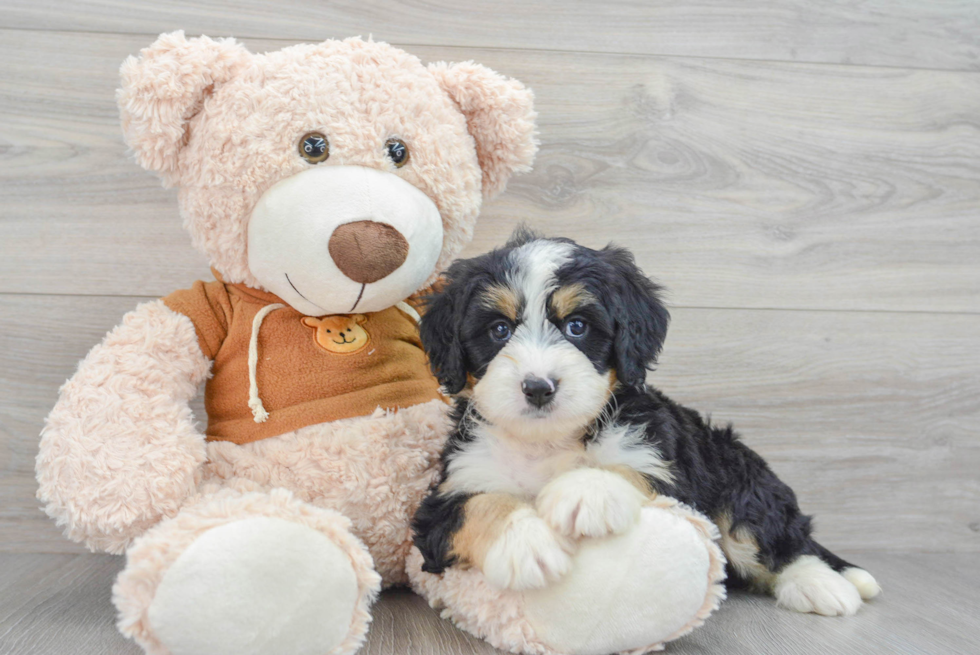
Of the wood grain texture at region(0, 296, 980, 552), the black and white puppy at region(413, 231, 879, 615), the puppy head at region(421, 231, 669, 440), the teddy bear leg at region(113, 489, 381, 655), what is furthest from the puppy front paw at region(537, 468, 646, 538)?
the wood grain texture at region(0, 296, 980, 552)

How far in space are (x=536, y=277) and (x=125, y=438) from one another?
79 centimetres

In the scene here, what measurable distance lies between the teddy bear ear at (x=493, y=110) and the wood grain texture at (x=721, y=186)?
0.37 metres

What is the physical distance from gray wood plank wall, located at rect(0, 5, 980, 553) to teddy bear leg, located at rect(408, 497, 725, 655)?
0.89 metres

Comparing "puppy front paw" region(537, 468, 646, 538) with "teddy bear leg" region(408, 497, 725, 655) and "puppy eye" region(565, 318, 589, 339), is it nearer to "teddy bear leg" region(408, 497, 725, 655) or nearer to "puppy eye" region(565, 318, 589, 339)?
"teddy bear leg" region(408, 497, 725, 655)

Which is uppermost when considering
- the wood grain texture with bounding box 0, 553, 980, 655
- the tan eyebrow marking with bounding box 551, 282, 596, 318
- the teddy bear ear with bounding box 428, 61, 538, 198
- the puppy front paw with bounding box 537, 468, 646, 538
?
the teddy bear ear with bounding box 428, 61, 538, 198

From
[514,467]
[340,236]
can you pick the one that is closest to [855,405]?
[514,467]

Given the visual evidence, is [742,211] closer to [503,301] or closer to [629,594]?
[503,301]

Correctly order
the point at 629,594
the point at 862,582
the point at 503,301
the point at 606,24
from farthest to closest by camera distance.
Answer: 1. the point at 606,24
2. the point at 862,582
3. the point at 503,301
4. the point at 629,594

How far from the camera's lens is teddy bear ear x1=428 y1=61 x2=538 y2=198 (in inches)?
64.0

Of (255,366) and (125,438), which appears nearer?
(125,438)

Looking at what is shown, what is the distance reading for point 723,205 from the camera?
82.9 inches

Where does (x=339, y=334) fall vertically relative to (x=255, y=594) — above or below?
above

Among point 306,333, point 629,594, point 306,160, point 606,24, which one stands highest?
point 606,24

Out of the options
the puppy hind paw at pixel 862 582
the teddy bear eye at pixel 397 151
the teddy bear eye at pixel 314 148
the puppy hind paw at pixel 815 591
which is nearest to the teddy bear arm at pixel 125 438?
the teddy bear eye at pixel 314 148
